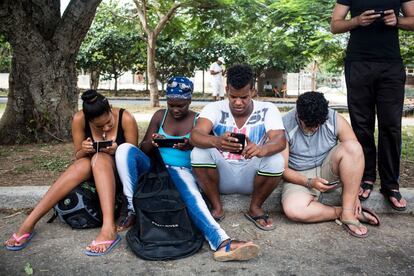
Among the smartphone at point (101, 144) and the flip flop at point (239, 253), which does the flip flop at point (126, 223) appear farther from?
the flip flop at point (239, 253)

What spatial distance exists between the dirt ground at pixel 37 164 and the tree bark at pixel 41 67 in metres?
0.31

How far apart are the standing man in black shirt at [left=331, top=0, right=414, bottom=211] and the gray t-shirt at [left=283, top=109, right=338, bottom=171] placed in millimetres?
322

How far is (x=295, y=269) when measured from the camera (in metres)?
2.77

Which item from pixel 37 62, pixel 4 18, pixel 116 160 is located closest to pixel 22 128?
pixel 37 62

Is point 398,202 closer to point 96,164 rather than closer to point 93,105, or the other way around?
point 96,164

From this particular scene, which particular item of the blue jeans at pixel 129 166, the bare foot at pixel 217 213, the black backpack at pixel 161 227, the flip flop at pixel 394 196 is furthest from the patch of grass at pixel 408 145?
the blue jeans at pixel 129 166

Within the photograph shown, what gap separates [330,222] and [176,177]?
4.33 feet

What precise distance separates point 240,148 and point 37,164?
2986mm

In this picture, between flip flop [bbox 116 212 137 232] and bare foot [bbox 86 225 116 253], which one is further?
flip flop [bbox 116 212 137 232]

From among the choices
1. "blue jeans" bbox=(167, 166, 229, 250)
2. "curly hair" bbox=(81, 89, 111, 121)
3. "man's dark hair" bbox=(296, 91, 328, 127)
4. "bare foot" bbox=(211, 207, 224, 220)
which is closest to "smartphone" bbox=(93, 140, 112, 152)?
"curly hair" bbox=(81, 89, 111, 121)

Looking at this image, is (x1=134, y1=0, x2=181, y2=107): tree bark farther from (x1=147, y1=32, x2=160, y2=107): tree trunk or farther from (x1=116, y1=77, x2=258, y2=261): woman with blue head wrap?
(x1=116, y1=77, x2=258, y2=261): woman with blue head wrap

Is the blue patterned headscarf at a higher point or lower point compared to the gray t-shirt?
higher

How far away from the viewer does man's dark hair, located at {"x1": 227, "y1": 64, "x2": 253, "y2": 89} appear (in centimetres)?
333

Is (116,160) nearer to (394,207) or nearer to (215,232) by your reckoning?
(215,232)
